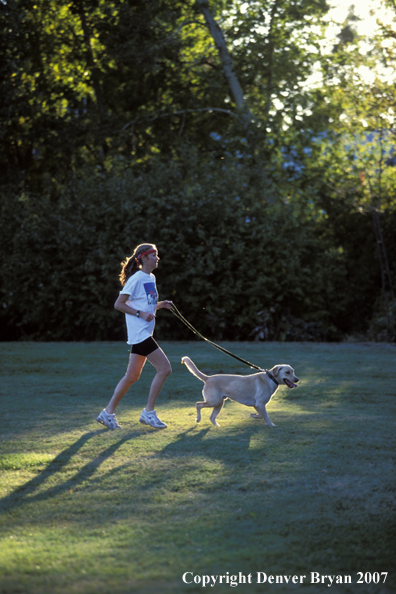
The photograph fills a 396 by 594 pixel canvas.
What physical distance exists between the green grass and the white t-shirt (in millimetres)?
1054

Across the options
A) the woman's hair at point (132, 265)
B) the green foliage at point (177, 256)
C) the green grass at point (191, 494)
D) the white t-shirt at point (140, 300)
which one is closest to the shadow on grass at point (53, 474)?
the green grass at point (191, 494)

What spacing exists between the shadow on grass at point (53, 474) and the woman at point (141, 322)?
53 centimetres

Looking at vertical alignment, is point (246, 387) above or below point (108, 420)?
above

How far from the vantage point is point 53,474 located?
588cm

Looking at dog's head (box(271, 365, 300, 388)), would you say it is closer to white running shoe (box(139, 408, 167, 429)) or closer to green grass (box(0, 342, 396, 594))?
green grass (box(0, 342, 396, 594))

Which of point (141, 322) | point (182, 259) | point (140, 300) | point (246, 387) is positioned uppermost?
point (182, 259)

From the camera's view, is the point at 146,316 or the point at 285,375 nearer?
the point at 146,316

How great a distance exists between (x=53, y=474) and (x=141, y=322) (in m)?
2.08

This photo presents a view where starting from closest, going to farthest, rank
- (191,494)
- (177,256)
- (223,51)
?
(191,494), (177,256), (223,51)

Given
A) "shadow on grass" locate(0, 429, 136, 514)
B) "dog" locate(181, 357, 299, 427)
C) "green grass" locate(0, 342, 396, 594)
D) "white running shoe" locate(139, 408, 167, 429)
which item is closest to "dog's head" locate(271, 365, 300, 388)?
"dog" locate(181, 357, 299, 427)

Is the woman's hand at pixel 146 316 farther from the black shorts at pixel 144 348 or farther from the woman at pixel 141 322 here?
the black shorts at pixel 144 348

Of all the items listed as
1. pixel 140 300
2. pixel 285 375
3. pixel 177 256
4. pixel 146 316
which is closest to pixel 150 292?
pixel 140 300

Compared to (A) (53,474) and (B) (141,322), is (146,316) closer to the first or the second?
(B) (141,322)

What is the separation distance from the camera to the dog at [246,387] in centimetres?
780
